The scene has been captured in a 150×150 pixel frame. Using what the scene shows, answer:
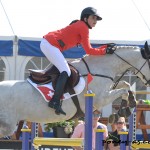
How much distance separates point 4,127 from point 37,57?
6.07 m

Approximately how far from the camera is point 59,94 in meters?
7.36

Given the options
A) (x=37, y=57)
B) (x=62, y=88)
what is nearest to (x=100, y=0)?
(x=37, y=57)

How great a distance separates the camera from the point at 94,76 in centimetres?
760

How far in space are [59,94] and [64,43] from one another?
2.12ft

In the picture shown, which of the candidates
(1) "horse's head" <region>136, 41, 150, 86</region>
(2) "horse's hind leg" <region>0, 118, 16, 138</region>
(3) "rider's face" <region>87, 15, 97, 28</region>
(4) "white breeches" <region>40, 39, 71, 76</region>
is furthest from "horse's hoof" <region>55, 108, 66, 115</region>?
(1) "horse's head" <region>136, 41, 150, 86</region>

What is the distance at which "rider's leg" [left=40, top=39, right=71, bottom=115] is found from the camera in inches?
288

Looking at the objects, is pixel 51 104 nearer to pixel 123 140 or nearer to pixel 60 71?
pixel 60 71

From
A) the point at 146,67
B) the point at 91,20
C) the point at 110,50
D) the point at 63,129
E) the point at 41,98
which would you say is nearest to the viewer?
the point at 41,98

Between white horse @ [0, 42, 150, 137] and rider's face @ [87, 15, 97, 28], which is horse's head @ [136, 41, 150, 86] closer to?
white horse @ [0, 42, 150, 137]

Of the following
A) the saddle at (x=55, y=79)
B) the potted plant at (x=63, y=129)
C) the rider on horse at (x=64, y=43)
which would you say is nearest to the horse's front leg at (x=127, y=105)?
the saddle at (x=55, y=79)

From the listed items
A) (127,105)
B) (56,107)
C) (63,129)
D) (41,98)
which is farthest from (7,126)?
(63,129)

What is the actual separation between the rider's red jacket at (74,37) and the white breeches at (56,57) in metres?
0.06

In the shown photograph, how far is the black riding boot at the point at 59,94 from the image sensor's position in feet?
23.9

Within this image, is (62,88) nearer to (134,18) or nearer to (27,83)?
(27,83)
